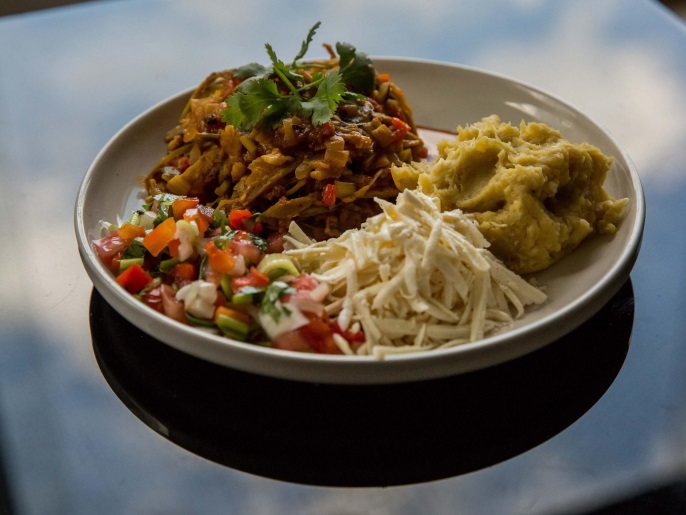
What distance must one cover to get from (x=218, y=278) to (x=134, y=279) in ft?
1.08

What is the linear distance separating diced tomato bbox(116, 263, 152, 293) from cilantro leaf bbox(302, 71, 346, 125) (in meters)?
1.01

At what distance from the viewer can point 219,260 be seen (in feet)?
10.2

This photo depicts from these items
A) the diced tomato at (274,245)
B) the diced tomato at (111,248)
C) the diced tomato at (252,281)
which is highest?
the diced tomato at (252,281)

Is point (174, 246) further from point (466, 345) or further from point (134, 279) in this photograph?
point (466, 345)

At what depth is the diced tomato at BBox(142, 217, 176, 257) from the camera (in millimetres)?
3273

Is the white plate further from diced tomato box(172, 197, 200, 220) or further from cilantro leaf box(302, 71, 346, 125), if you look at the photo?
cilantro leaf box(302, 71, 346, 125)

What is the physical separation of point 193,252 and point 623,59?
3479 millimetres

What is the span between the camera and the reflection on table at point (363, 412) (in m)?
2.76


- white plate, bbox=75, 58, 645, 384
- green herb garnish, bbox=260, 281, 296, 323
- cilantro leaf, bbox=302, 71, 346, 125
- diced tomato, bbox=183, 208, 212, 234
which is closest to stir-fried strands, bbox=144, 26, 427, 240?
cilantro leaf, bbox=302, 71, 346, 125

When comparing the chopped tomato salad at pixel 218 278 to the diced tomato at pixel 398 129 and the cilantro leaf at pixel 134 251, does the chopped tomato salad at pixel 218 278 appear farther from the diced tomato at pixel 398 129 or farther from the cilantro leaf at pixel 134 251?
the diced tomato at pixel 398 129

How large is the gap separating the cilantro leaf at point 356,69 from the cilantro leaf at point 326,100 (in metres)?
0.34

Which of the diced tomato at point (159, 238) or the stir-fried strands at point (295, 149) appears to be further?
the stir-fried strands at point (295, 149)

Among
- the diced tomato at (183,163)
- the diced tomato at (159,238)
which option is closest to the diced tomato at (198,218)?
the diced tomato at (159,238)

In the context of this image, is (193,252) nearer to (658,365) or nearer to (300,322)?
(300,322)
